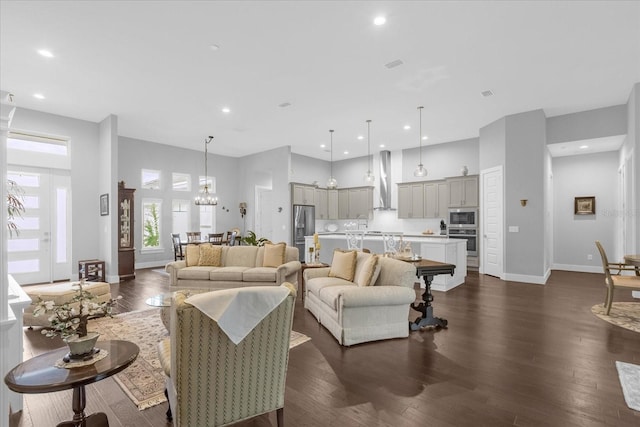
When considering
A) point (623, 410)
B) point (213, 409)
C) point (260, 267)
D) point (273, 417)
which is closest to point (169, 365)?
point (213, 409)

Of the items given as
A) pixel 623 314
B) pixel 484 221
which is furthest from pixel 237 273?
pixel 484 221

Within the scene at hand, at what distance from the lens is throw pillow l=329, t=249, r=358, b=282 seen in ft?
13.9

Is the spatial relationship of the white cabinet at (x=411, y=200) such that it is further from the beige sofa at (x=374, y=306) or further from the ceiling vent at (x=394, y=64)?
the beige sofa at (x=374, y=306)

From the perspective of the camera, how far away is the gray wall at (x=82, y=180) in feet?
21.8

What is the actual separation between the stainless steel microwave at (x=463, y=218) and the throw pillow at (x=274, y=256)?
16.4ft

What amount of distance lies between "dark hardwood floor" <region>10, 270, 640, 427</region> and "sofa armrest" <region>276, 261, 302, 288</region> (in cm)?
92

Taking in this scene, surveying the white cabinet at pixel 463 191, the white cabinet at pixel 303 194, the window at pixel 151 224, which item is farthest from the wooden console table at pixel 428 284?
the window at pixel 151 224

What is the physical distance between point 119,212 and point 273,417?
6.72 meters

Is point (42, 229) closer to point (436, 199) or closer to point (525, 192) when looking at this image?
point (436, 199)

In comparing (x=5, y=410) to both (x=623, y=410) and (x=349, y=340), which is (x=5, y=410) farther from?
(x=623, y=410)

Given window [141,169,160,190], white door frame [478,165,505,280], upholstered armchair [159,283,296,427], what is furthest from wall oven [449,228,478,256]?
window [141,169,160,190]

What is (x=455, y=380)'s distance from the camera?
2.63 m

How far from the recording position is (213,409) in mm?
1777

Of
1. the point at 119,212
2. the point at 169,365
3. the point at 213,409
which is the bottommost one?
the point at 213,409
